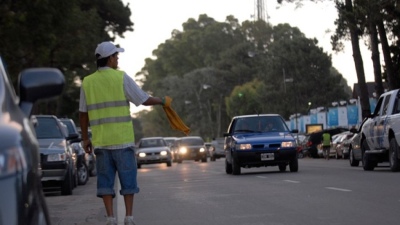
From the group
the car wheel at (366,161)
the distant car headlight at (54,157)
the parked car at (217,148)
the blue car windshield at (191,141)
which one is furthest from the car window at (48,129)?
the parked car at (217,148)

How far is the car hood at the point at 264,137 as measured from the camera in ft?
90.9

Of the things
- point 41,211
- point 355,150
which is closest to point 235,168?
point 355,150

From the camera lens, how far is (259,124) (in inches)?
1145

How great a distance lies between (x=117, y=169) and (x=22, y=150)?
6031mm

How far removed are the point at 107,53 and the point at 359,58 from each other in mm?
38327

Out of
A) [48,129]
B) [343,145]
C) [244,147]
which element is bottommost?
[244,147]

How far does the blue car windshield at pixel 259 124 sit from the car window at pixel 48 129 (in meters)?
7.38

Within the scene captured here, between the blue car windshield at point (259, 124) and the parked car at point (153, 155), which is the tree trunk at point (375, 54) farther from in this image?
the blue car windshield at point (259, 124)

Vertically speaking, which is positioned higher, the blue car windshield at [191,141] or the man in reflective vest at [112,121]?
the blue car windshield at [191,141]

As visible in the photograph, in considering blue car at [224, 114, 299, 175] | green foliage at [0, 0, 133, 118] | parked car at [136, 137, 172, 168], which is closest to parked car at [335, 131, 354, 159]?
parked car at [136, 137, 172, 168]

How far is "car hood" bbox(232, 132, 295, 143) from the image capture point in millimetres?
27719

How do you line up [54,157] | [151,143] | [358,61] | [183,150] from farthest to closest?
[183,150] → [151,143] → [358,61] → [54,157]

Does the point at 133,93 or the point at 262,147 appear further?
the point at 262,147

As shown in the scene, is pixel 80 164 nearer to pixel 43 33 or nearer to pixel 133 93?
pixel 43 33
